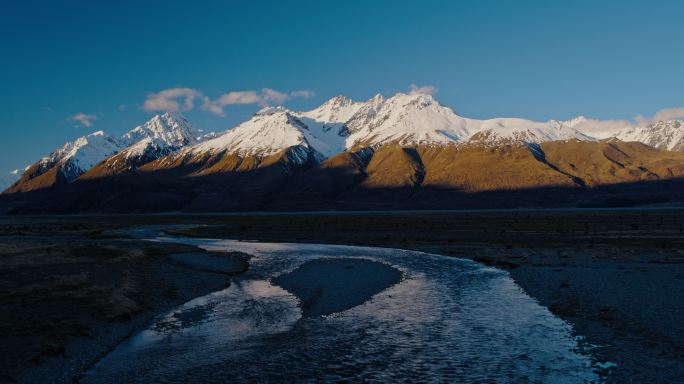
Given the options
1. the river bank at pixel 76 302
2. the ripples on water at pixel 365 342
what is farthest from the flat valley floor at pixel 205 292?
the ripples on water at pixel 365 342

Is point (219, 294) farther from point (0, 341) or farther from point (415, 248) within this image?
point (415, 248)

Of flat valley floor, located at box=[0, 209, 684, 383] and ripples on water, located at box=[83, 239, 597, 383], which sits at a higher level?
flat valley floor, located at box=[0, 209, 684, 383]

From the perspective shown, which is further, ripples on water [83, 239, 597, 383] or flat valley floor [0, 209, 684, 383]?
flat valley floor [0, 209, 684, 383]

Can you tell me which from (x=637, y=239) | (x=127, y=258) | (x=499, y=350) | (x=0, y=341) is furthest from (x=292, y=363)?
(x=637, y=239)

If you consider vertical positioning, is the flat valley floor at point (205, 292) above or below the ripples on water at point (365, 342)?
above

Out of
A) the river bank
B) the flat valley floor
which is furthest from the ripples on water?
the flat valley floor

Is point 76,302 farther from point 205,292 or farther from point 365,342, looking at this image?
point 365,342

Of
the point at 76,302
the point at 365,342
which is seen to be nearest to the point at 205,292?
the point at 76,302

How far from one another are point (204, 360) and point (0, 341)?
9678 mm

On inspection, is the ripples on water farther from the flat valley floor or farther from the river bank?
the flat valley floor

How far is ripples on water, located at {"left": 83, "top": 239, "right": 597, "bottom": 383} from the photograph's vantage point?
20047mm

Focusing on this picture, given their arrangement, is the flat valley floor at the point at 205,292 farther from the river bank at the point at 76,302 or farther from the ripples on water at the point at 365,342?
the ripples on water at the point at 365,342

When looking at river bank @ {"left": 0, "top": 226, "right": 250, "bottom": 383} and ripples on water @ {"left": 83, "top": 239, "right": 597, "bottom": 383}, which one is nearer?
ripples on water @ {"left": 83, "top": 239, "right": 597, "bottom": 383}

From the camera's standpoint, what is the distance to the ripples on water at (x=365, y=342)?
20.0m
